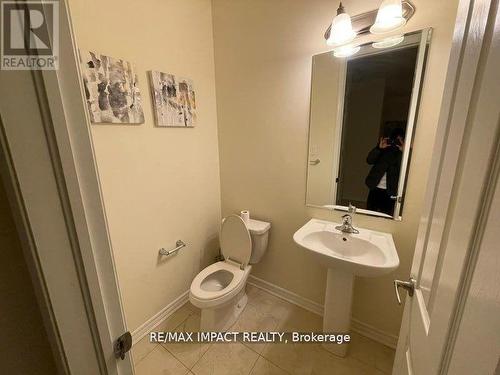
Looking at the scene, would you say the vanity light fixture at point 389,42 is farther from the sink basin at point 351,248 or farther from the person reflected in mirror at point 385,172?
the sink basin at point 351,248

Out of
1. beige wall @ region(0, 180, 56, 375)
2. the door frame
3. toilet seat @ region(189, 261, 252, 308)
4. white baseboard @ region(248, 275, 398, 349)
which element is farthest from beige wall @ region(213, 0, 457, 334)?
beige wall @ region(0, 180, 56, 375)

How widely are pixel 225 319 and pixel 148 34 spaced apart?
2.07 meters

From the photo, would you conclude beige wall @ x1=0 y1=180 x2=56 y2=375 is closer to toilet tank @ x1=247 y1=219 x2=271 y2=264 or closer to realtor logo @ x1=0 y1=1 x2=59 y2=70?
realtor logo @ x1=0 y1=1 x2=59 y2=70

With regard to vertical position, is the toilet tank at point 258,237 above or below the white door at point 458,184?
below

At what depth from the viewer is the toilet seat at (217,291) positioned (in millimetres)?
1430

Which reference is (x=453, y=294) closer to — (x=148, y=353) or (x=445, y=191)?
(x=445, y=191)

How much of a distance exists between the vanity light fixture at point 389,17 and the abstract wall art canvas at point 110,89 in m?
1.41

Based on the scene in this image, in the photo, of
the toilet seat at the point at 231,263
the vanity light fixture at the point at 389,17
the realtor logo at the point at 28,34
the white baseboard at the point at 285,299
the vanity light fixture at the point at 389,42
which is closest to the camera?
the realtor logo at the point at 28,34

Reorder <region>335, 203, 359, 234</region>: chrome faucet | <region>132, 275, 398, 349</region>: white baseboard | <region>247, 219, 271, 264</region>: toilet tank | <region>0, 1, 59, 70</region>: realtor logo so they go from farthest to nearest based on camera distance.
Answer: <region>247, 219, 271, 264</region>: toilet tank → <region>132, 275, 398, 349</region>: white baseboard → <region>335, 203, 359, 234</region>: chrome faucet → <region>0, 1, 59, 70</region>: realtor logo

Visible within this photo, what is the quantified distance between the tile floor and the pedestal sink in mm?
111

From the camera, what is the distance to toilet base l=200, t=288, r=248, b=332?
60.6 inches

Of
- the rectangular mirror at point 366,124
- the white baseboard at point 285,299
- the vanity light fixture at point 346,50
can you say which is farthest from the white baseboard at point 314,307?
the vanity light fixture at point 346,50

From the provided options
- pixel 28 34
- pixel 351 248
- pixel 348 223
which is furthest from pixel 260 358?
pixel 28 34

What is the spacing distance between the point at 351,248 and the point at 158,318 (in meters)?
1.57
